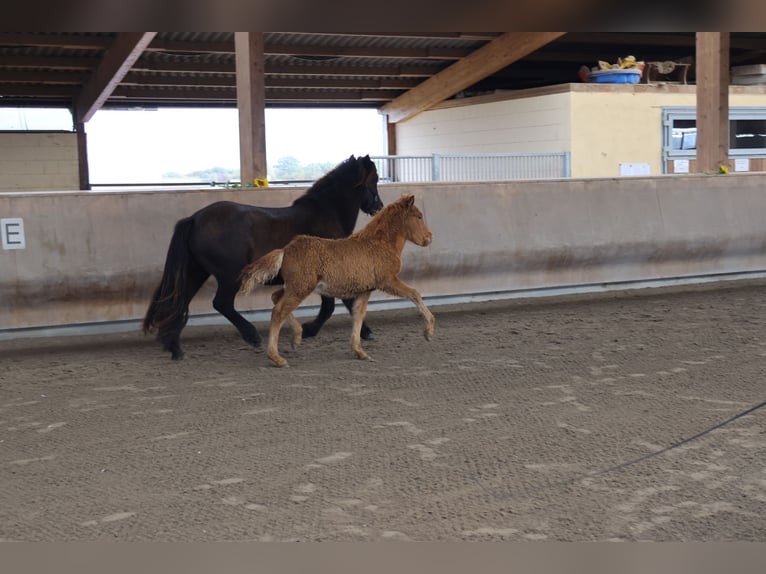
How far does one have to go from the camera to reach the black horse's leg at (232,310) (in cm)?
802

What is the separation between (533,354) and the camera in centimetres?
782

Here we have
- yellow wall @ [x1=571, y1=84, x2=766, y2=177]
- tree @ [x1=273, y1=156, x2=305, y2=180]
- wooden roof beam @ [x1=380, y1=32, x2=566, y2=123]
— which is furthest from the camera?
tree @ [x1=273, y1=156, x2=305, y2=180]

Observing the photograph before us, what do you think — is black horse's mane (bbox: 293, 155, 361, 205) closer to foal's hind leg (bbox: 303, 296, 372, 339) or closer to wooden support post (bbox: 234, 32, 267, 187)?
foal's hind leg (bbox: 303, 296, 372, 339)

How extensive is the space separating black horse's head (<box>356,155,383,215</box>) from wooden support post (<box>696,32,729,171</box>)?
20.4ft

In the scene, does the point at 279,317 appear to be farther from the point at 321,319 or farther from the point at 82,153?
the point at 82,153

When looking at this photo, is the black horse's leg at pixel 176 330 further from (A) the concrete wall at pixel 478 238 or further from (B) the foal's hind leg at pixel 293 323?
(A) the concrete wall at pixel 478 238

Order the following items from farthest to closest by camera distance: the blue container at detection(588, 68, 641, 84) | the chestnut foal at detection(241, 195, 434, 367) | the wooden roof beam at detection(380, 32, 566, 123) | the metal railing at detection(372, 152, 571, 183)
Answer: the blue container at detection(588, 68, 641, 84)
the wooden roof beam at detection(380, 32, 566, 123)
the metal railing at detection(372, 152, 571, 183)
the chestnut foal at detection(241, 195, 434, 367)

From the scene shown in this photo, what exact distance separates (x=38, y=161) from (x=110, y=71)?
186 inches

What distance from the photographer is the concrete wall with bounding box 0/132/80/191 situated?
806 inches

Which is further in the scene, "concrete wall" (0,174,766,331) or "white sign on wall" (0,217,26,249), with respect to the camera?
"concrete wall" (0,174,766,331)

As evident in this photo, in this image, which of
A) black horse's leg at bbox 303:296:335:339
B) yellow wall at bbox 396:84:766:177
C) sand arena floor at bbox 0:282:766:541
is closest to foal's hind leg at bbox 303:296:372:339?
black horse's leg at bbox 303:296:335:339

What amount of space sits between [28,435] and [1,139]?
1683 centimetres

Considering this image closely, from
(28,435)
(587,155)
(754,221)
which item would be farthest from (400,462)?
(587,155)

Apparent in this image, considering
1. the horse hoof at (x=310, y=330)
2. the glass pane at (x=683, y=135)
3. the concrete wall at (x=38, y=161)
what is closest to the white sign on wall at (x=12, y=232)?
the horse hoof at (x=310, y=330)
